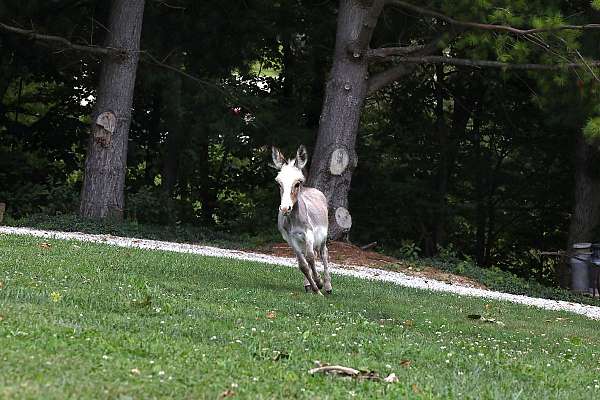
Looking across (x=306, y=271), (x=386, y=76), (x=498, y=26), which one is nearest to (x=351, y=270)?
(x=498, y=26)

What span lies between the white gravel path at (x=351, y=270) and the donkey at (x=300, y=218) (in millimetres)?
3722

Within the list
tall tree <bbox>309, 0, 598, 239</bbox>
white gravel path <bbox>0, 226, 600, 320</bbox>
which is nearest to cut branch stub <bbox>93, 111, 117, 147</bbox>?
white gravel path <bbox>0, 226, 600, 320</bbox>

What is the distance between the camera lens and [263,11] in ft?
90.8

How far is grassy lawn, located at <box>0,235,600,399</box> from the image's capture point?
21.4 ft

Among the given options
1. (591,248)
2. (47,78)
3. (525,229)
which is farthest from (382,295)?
(525,229)

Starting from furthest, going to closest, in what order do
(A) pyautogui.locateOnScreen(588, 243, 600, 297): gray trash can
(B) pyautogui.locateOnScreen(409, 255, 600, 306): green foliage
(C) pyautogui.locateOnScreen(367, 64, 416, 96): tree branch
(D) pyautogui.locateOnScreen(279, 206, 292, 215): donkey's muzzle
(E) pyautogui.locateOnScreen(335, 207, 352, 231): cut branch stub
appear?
(C) pyautogui.locateOnScreen(367, 64, 416, 96): tree branch < (E) pyautogui.locateOnScreen(335, 207, 352, 231): cut branch stub < (A) pyautogui.locateOnScreen(588, 243, 600, 297): gray trash can < (B) pyautogui.locateOnScreen(409, 255, 600, 306): green foliage < (D) pyautogui.locateOnScreen(279, 206, 292, 215): donkey's muzzle

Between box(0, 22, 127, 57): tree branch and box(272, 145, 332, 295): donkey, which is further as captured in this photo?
box(0, 22, 127, 57): tree branch

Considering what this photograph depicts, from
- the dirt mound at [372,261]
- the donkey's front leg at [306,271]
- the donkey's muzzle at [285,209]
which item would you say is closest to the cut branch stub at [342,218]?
the dirt mound at [372,261]

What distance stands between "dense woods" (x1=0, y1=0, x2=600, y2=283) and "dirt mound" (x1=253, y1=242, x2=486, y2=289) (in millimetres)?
883

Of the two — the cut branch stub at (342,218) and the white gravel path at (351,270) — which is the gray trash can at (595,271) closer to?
the white gravel path at (351,270)

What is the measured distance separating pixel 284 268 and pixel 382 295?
321cm

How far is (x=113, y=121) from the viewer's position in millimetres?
23328

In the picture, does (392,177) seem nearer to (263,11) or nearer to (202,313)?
(263,11)

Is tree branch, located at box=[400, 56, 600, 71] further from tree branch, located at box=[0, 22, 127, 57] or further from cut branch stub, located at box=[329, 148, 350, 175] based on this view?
tree branch, located at box=[0, 22, 127, 57]
